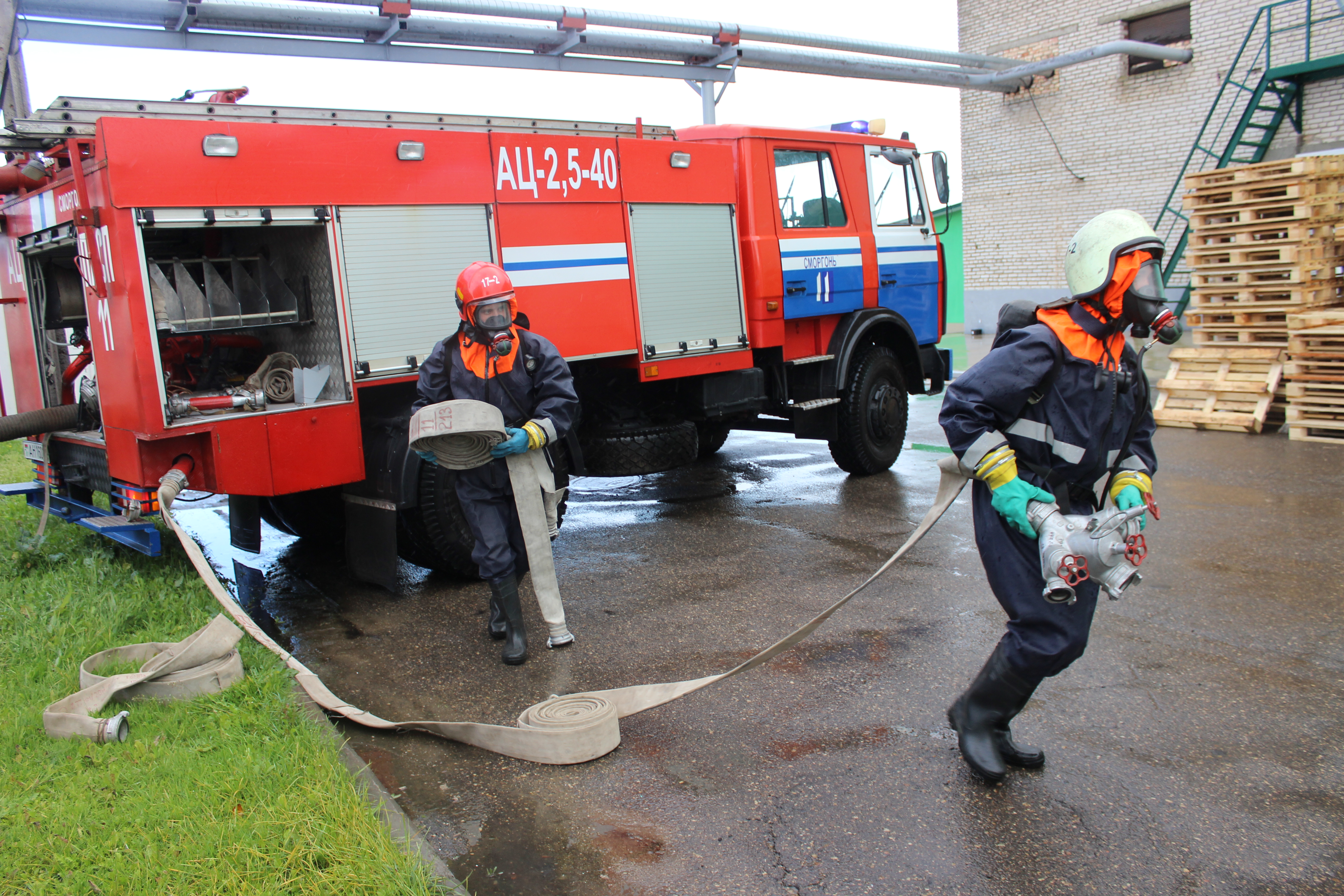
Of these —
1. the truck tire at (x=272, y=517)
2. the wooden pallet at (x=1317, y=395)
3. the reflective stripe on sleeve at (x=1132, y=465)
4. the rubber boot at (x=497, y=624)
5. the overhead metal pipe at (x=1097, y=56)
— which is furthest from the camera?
the overhead metal pipe at (x=1097, y=56)

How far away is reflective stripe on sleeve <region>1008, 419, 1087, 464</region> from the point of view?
9.78 feet

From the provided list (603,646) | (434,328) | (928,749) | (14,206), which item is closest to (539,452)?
(603,646)

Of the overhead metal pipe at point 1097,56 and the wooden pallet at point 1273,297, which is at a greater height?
the overhead metal pipe at point 1097,56

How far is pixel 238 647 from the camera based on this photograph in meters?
4.17

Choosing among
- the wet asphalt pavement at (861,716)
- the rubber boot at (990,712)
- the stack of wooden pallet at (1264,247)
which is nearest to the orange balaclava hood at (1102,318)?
the rubber boot at (990,712)

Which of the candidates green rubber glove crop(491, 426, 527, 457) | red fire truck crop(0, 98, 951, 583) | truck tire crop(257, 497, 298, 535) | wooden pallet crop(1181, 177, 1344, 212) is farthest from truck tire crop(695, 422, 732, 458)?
wooden pallet crop(1181, 177, 1344, 212)

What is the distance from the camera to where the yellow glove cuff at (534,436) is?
438 centimetres

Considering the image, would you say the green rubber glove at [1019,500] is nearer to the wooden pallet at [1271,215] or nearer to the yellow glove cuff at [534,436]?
the yellow glove cuff at [534,436]

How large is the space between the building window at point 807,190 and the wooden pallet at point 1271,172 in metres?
4.00

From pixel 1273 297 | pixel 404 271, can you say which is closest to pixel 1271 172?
pixel 1273 297

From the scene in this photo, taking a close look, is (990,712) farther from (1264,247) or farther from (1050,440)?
(1264,247)

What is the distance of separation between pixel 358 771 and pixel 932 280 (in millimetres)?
6955

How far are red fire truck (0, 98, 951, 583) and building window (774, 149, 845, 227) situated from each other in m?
0.03

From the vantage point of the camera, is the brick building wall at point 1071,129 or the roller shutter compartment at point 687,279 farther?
the brick building wall at point 1071,129
